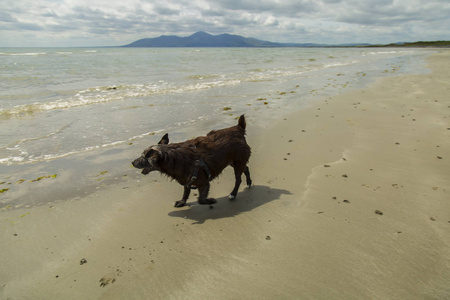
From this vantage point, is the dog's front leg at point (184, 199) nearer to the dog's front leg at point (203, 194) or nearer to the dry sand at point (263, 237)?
the dry sand at point (263, 237)

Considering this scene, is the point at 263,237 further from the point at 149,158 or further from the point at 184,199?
the point at 149,158

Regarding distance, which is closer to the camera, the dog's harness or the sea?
the dog's harness

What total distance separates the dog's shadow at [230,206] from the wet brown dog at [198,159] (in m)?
0.13

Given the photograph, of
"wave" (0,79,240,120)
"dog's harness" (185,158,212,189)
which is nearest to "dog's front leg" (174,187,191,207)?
"dog's harness" (185,158,212,189)

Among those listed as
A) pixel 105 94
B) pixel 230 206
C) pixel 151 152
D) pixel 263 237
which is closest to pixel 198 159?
pixel 151 152

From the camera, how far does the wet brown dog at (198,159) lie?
13.8 feet

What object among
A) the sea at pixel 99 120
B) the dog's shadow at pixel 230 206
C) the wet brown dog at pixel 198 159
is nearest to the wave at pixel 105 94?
the sea at pixel 99 120

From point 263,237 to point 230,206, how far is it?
1070mm

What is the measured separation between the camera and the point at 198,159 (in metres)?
4.42

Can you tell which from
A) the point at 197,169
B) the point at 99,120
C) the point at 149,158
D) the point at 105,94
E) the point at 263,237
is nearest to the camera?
the point at 263,237

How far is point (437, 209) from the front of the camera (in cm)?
403

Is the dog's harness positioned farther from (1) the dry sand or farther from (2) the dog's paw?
(1) the dry sand

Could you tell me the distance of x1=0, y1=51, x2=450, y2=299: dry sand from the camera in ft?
9.36

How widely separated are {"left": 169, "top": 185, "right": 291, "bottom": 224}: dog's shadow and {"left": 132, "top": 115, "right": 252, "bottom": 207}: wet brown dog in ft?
0.43
